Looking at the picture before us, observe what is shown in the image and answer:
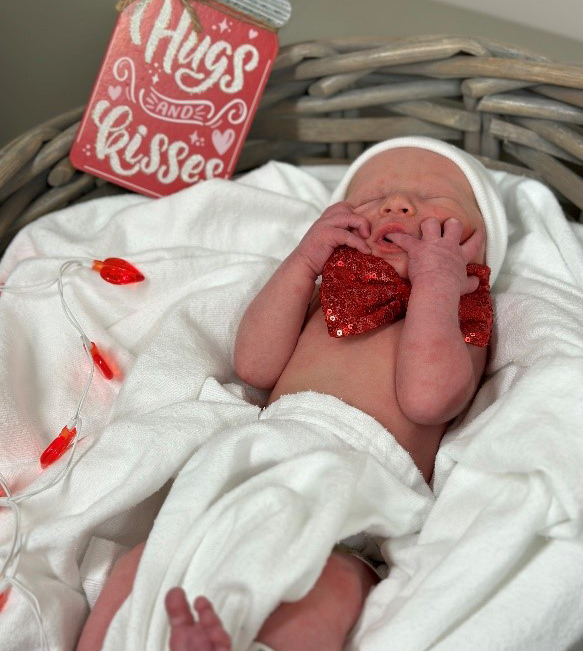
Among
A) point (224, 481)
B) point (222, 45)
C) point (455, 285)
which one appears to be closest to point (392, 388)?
point (455, 285)

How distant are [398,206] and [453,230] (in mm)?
79

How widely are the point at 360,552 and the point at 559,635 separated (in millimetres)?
258

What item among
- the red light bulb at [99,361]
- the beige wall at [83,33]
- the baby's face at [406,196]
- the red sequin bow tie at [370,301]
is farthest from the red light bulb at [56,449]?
the beige wall at [83,33]

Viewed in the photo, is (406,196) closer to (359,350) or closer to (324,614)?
(359,350)

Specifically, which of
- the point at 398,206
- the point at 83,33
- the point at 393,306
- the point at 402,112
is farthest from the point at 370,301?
the point at 83,33

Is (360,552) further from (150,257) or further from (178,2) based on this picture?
(178,2)

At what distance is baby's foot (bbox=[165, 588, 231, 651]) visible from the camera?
70cm

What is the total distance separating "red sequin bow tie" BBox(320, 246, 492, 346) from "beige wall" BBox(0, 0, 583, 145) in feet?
2.65

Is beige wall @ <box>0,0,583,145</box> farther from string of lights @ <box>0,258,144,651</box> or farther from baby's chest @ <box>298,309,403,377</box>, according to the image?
baby's chest @ <box>298,309,403,377</box>

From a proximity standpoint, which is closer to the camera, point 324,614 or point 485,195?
point 324,614

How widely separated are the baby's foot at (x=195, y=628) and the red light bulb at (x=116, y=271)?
2.10 ft

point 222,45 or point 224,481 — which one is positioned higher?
point 222,45

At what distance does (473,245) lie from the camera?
1.13 metres

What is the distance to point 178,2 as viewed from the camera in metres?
1.31
